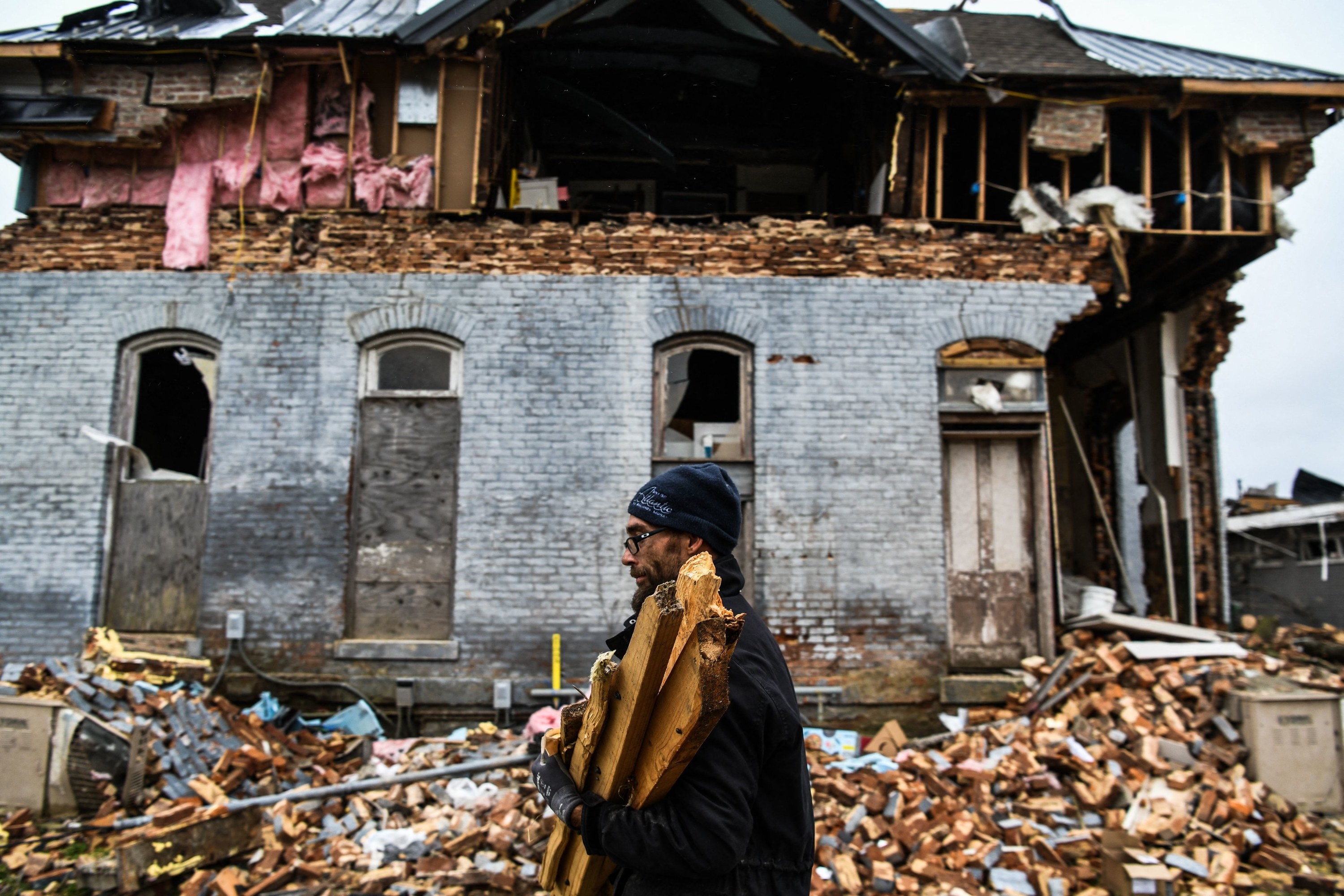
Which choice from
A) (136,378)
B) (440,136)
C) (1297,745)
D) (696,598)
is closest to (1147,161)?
(1297,745)

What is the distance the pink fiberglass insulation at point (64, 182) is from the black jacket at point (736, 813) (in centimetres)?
942

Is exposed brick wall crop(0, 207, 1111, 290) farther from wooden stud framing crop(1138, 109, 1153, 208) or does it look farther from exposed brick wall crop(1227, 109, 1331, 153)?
exposed brick wall crop(1227, 109, 1331, 153)

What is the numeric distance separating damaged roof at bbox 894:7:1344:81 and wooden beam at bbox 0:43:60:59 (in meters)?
8.96

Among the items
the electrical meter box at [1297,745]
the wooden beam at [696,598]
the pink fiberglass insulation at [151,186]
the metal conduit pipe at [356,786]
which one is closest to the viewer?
the wooden beam at [696,598]

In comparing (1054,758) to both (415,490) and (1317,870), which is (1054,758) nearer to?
(1317,870)

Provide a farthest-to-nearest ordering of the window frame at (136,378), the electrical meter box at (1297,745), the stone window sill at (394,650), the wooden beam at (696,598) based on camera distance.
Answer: the window frame at (136,378), the stone window sill at (394,650), the electrical meter box at (1297,745), the wooden beam at (696,598)

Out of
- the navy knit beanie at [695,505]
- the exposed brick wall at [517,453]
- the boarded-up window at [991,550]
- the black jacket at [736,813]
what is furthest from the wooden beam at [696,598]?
the boarded-up window at [991,550]

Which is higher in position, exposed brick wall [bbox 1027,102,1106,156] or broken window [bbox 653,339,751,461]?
exposed brick wall [bbox 1027,102,1106,156]

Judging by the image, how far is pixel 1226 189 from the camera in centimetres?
877

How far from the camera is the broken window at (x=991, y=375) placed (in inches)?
328

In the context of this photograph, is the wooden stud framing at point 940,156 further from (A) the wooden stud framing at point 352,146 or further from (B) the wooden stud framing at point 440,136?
(A) the wooden stud framing at point 352,146

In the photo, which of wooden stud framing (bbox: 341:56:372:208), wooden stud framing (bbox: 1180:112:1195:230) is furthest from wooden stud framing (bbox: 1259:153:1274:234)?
wooden stud framing (bbox: 341:56:372:208)

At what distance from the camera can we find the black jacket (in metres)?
1.76

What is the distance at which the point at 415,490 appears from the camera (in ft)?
26.7
